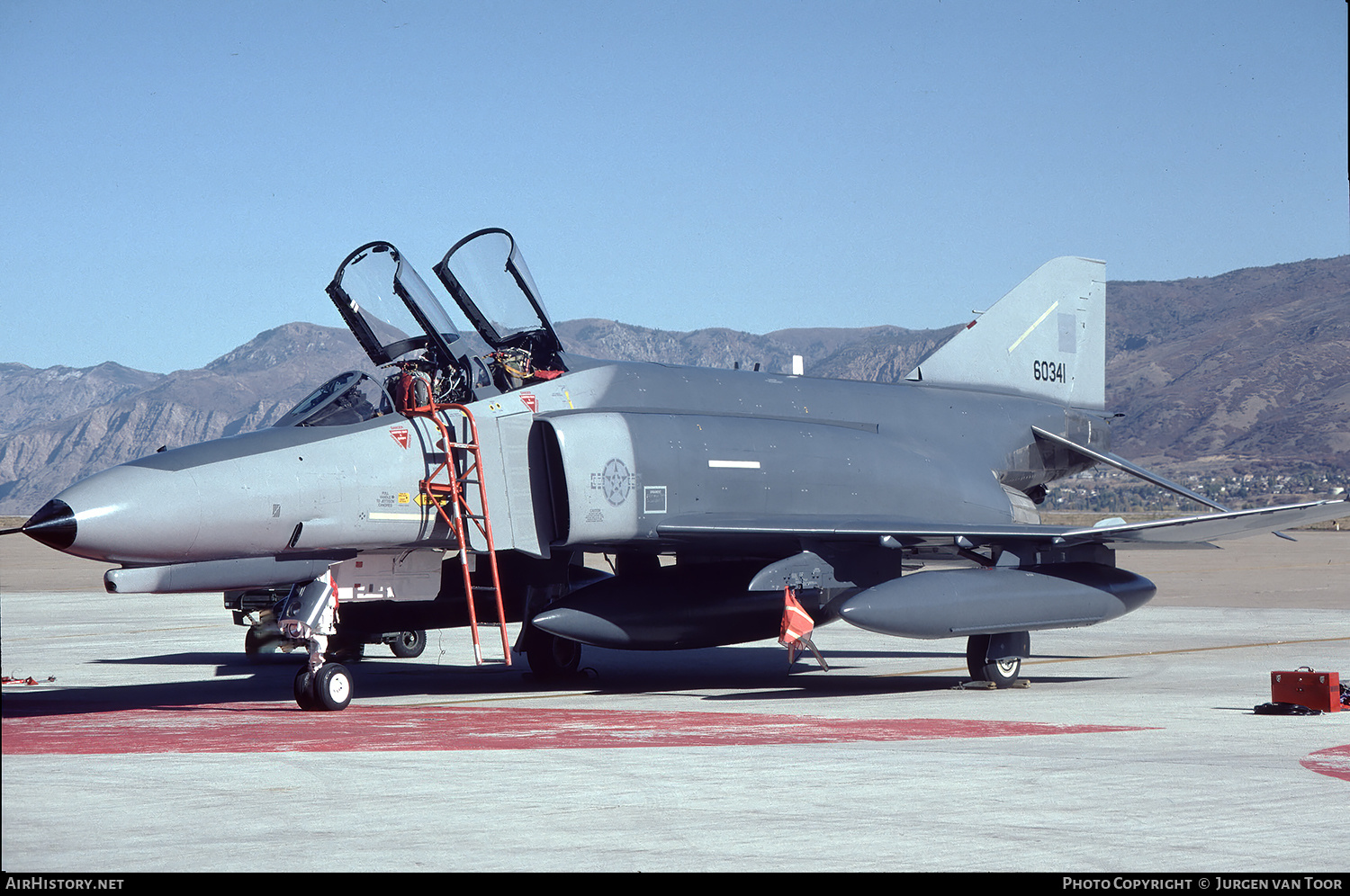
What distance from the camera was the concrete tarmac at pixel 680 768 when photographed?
18.6ft

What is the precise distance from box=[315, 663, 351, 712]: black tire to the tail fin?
8558mm

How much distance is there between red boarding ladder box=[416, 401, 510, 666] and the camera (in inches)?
465

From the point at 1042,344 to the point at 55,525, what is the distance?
12372 mm

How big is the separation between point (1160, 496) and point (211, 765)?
657ft

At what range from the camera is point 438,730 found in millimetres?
10141

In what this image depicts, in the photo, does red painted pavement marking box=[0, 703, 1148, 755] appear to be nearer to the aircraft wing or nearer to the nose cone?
the nose cone

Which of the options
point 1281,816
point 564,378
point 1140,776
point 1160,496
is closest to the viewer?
point 1281,816

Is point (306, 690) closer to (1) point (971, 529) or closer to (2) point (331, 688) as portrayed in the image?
(2) point (331, 688)

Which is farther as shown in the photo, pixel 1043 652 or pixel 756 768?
pixel 1043 652

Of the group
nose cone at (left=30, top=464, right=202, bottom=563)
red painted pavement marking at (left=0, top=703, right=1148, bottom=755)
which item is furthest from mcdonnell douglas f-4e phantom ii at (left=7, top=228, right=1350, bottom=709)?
red painted pavement marking at (left=0, top=703, right=1148, bottom=755)

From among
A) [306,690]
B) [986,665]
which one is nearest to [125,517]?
[306,690]
